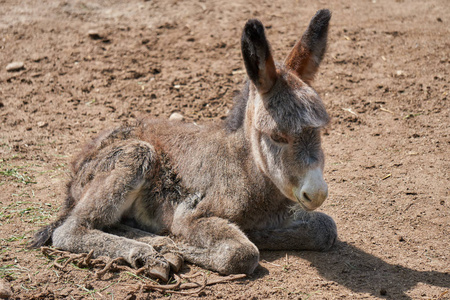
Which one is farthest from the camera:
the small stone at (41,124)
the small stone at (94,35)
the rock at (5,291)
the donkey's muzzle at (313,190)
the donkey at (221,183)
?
the small stone at (94,35)

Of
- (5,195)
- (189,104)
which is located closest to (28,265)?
(5,195)

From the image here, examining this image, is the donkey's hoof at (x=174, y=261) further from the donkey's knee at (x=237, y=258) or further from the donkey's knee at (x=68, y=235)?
the donkey's knee at (x=68, y=235)

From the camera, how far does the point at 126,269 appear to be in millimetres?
5875

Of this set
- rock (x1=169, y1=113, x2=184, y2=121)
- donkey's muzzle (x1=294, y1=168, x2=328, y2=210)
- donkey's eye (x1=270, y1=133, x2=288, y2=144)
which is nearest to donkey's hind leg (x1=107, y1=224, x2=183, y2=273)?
donkey's muzzle (x1=294, y1=168, x2=328, y2=210)

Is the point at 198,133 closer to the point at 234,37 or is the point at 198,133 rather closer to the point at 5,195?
the point at 5,195

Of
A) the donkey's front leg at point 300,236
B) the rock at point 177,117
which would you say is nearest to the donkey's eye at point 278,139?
the donkey's front leg at point 300,236

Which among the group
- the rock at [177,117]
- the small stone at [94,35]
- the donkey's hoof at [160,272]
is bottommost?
the donkey's hoof at [160,272]

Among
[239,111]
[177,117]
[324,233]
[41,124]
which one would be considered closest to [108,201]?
[239,111]

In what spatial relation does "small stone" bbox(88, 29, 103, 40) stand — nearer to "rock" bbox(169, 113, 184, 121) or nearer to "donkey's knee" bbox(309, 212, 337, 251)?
"rock" bbox(169, 113, 184, 121)

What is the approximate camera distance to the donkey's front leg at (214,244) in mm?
5711

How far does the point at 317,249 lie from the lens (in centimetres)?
628

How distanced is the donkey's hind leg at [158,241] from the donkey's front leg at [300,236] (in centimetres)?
95

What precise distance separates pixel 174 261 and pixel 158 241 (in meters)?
0.48

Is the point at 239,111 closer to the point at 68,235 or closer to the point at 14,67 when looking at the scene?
the point at 68,235
